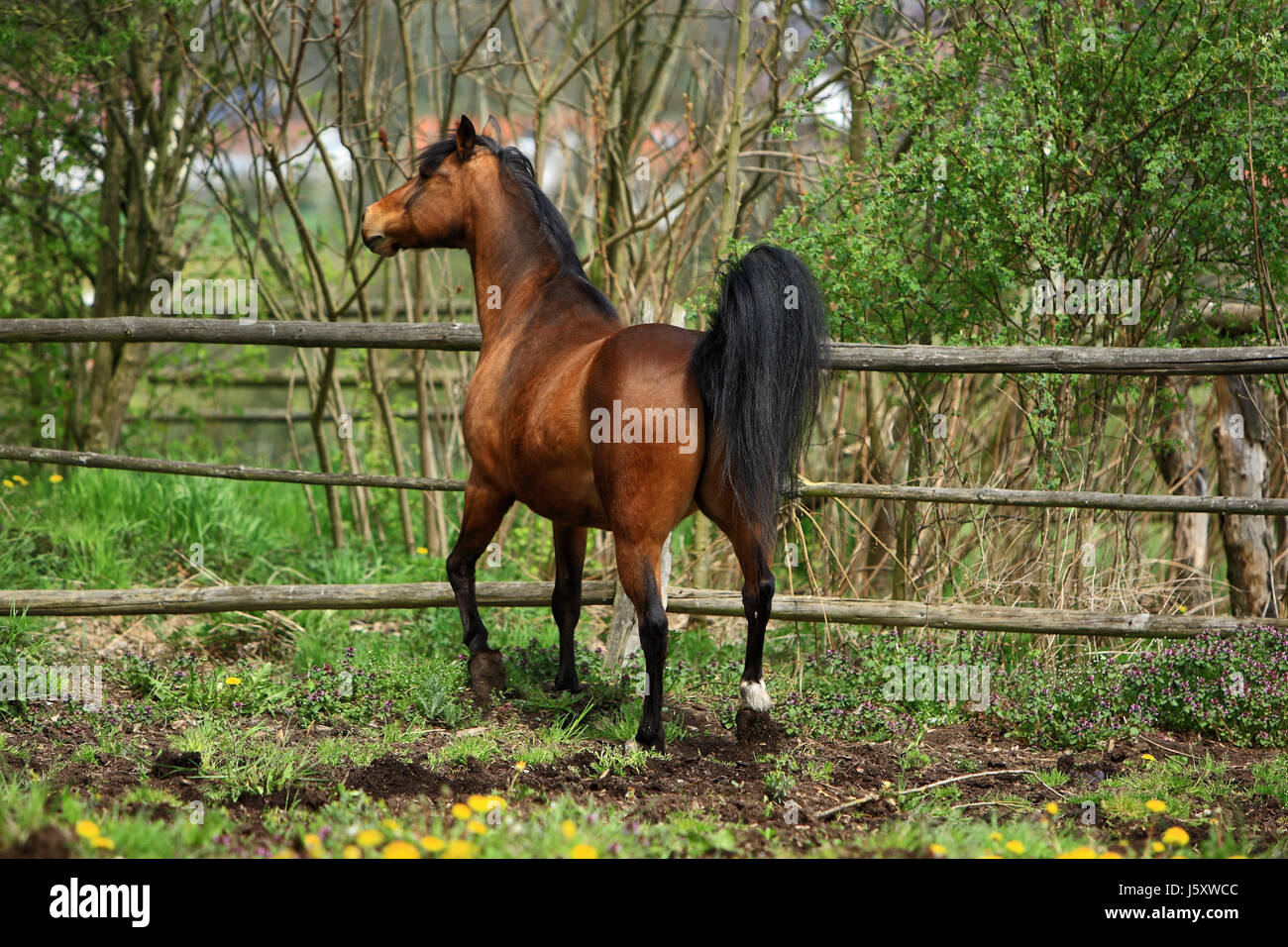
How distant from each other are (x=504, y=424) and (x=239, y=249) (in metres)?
3.90

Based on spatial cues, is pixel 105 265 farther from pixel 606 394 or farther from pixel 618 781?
pixel 618 781

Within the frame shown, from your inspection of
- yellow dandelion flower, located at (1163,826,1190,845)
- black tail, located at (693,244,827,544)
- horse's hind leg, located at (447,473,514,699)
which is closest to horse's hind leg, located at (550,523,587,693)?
horse's hind leg, located at (447,473,514,699)

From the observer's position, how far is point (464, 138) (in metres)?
4.23

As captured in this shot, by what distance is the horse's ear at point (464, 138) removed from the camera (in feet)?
13.7

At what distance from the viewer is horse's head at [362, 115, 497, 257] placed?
429 centimetres

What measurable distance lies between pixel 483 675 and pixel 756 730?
111cm

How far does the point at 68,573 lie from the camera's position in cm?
580

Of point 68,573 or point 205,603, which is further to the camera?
point 68,573

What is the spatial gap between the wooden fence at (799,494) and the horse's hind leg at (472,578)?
0.57 m

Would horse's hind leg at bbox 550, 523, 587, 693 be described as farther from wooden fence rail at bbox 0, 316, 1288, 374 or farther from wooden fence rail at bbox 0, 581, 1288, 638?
wooden fence rail at bbox 0, 316, 1288, 374

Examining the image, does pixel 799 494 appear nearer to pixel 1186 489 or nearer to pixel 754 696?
pixel 754 696

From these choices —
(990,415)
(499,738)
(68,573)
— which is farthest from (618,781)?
(68,573)
